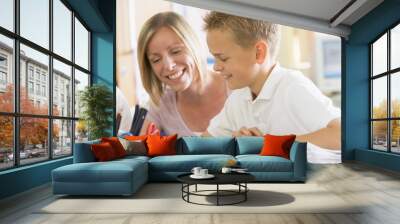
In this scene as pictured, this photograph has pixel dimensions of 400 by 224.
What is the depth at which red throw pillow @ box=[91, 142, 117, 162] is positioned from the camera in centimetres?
574

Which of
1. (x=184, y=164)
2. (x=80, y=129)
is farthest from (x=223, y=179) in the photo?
(x=80, y=129)

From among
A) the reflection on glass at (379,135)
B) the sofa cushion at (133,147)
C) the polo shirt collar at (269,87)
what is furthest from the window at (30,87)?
the reflection on glass at (379,135)

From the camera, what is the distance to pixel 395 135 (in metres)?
7.92

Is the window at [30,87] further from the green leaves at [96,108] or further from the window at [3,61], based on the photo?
the green leaves at [96,108]

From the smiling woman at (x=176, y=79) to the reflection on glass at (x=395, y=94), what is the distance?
3619mm

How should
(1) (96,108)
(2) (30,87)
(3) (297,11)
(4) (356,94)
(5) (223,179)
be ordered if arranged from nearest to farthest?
1. (5) (223,179)
2. (2) (30,87)
3. (1) (96,108)
4. (3) (297,11)
5. (4) (356,94)

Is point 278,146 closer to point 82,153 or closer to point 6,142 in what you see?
point 82,153

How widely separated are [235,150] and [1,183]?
3999 mm

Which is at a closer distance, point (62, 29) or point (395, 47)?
point (62, 29)

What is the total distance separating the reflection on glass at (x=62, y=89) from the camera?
6734 millimetres

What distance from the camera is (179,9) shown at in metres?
9.05

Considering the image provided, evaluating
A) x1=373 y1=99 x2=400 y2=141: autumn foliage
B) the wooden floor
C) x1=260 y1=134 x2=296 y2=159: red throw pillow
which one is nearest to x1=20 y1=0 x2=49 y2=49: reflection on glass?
the wooden floor

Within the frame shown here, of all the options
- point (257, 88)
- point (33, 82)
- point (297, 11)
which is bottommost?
point (33, 82)

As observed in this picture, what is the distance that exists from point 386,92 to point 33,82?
7207 mm
